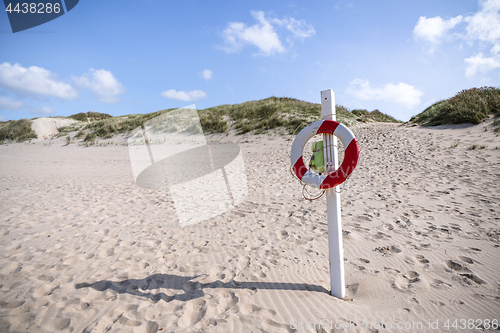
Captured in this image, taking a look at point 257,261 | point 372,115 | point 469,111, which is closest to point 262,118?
point 372,115

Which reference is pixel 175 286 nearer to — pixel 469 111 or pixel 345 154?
pixel 345 154

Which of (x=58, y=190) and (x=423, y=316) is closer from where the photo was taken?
(x=423, y=316)

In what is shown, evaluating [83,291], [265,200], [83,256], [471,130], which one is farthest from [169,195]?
[471,130]

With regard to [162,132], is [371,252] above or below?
below

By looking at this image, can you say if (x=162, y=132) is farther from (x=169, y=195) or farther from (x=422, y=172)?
(x=422, y=172)

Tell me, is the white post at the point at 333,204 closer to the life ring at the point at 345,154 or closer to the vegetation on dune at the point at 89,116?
the life ring at the point at 345,154

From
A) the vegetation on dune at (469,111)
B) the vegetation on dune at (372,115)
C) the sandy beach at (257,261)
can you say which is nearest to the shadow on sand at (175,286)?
the sandy beach at (257,261)

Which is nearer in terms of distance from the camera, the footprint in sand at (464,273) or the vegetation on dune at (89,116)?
the footprint in sand at (464,273)

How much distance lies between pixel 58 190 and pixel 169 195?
3.34m

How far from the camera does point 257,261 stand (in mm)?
3141

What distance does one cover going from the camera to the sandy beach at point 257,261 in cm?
213

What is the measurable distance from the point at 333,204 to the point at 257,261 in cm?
139

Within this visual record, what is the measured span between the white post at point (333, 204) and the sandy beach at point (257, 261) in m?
0.26

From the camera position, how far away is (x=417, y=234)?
3.67m
